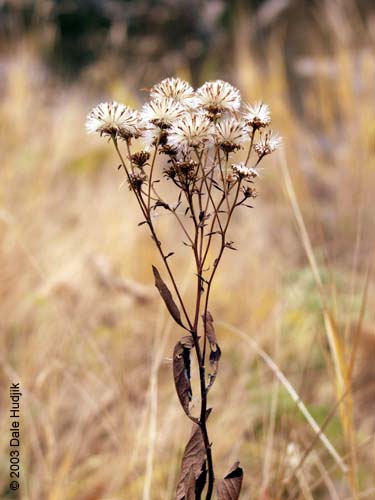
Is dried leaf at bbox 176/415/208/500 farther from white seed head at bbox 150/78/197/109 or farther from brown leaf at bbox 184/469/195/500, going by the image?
white seed head at bbox 150/78/197/109

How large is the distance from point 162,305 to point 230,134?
101 cm

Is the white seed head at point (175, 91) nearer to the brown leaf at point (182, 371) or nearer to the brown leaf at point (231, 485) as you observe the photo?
the brown leaf at point (182, 371)

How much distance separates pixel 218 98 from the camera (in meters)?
0.63

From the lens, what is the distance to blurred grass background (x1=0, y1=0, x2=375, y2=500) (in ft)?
4.25

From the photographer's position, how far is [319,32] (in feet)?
17.3

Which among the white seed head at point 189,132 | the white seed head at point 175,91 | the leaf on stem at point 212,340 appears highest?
the white seed head at point 175,91

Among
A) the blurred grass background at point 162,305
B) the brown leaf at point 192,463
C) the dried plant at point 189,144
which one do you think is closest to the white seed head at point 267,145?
the dried plant at point 189,144

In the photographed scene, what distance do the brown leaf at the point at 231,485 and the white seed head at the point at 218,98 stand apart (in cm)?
34

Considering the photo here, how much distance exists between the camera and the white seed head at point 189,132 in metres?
0.61

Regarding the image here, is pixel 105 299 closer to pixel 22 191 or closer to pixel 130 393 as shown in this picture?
pixel 130 393

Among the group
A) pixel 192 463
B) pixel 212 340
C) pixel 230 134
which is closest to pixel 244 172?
pixel 230 134

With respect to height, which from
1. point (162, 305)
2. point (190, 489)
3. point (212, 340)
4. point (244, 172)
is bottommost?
point (190, 489)

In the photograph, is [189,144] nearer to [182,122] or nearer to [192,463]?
[182,122]

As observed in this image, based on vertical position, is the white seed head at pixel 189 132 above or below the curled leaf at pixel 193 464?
above
